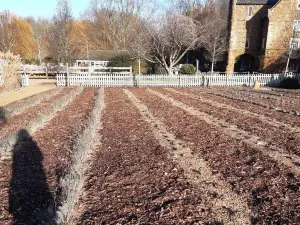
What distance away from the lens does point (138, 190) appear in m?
3.47

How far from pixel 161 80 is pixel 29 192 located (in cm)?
1774

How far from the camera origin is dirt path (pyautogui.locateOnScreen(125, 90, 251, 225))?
2.89 m

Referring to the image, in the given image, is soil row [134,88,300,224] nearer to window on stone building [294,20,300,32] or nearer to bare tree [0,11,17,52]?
window on stone building [294,20,300,32]

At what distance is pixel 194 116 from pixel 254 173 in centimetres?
446

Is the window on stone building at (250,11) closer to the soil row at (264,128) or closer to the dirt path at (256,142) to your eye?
the soil row at (264,128)

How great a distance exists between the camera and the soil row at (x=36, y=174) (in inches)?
117

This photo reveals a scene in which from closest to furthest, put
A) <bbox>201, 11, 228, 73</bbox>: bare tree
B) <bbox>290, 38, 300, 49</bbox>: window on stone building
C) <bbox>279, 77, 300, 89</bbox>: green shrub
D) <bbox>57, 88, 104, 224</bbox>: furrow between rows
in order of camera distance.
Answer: <bbox>57, 88, 104, 224</bbox>: furrow between rows
<bbox>279, 77, 300, 89</bbox>: green shrub
<bbox>290, 38, 300, 49</bbox>: window on stone building
<bbox>201, 11, 228, 73</bbox>: bare tree

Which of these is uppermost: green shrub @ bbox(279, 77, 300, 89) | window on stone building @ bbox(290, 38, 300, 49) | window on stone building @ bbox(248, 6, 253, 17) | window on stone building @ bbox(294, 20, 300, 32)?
window on stone building @ bbox(248, 6, 253, 17)

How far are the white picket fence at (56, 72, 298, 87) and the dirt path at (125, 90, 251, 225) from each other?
14.7 metres

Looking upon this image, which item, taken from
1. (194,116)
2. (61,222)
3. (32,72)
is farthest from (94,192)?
(32,72)

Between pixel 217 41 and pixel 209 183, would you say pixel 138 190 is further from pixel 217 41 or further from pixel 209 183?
pixel 217 41

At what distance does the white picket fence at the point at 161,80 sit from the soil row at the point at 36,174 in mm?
13593

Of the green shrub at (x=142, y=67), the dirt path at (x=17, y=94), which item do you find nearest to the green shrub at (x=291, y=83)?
the green shrub at (x=142, y=67)

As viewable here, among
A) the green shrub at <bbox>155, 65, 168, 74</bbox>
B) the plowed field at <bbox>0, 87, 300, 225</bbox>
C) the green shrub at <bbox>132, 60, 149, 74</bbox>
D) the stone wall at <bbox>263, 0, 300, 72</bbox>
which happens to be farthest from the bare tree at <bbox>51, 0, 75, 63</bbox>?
the plowed field at <bbox>0, 87, 300, 225</bbox>
